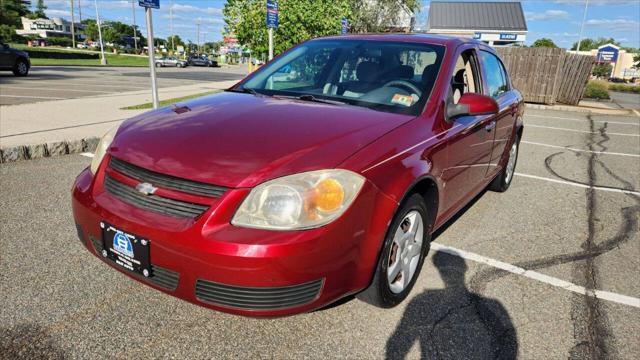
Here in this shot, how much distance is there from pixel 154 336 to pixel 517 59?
18.1 meters

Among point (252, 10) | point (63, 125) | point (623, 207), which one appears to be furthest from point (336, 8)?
point (623, 207)

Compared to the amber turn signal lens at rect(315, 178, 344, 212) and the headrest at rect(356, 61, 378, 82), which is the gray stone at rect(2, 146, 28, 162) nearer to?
the headrest at rect(356, 61, 378, 82)

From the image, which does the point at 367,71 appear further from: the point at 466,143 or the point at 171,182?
the point at 171,182

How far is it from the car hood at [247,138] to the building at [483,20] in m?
48.2

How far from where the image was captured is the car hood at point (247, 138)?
2008 mm

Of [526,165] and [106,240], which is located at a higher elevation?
[106,240]

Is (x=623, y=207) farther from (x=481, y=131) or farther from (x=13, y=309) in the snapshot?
(x=13, y=309)

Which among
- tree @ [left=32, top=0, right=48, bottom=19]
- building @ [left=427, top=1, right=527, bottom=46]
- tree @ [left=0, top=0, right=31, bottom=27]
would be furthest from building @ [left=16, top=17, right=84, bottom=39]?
building @ [left=427, top=1, right=527, bottom=46]

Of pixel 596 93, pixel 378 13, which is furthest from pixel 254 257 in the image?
Result: pixel 378 13

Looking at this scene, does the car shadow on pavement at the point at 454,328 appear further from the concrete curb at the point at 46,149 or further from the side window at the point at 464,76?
the concrete curb at the point at 46,149

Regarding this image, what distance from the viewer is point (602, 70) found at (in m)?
68.6

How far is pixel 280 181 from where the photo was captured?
76.6 inches

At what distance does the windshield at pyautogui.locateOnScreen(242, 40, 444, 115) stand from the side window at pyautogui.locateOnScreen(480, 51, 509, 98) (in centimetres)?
99

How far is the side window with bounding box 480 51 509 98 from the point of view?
3996 mm
